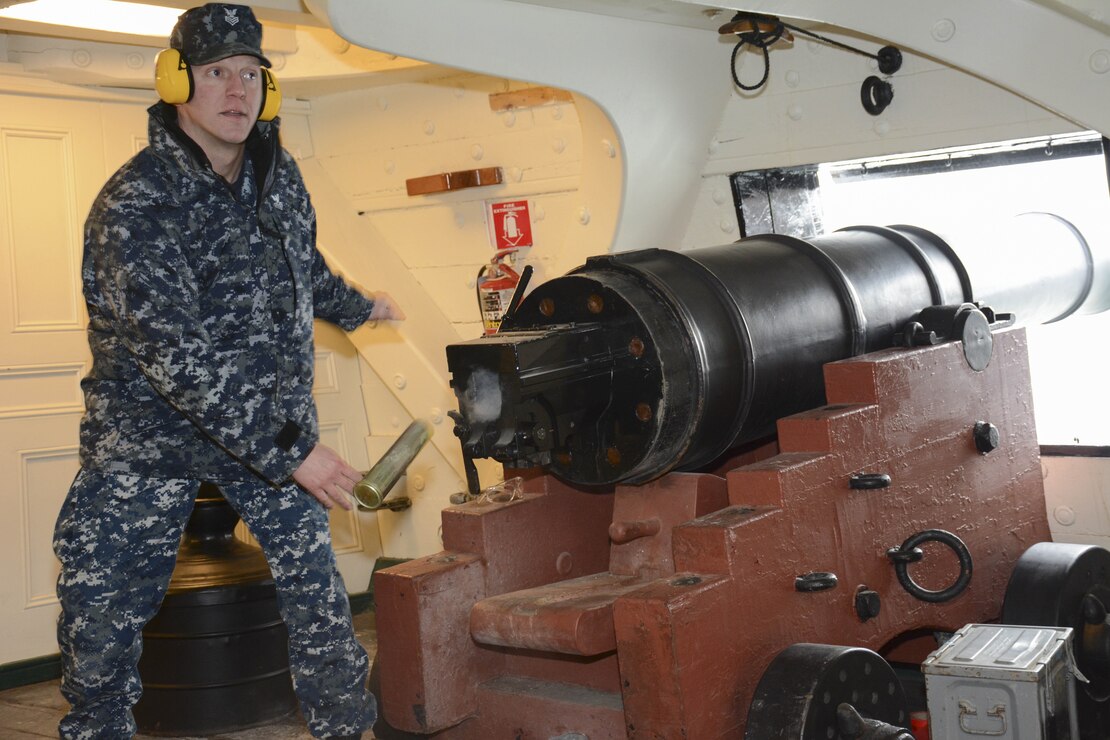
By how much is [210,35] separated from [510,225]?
7.61 feet

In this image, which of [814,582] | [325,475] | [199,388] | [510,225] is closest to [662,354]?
[814,582]

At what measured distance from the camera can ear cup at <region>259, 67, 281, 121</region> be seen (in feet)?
8.87

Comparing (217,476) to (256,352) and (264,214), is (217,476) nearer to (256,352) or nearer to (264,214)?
(256,352)

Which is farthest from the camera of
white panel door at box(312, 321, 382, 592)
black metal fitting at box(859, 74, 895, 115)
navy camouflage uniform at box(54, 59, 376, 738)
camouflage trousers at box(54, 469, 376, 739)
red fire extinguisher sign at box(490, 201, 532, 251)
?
white panel door at box(312, 321, 382, 592)

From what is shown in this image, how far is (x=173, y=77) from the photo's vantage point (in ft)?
8.40

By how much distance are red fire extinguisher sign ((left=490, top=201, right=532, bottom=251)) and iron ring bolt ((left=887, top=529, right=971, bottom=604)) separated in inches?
92.0

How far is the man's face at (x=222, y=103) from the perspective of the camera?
2.61m

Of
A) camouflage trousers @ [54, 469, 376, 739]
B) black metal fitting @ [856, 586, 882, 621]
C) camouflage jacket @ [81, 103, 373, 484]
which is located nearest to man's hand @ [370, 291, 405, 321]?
camouflage jacket @ [81, 103, 373, 484]

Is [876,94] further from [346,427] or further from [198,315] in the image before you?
[346,427]

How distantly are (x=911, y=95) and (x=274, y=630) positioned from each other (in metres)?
2.56

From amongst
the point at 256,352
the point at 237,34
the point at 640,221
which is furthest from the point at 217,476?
the point at 640,221

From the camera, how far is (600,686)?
2.69 meters

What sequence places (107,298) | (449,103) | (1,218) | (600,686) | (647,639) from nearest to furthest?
(647,639) < (107,298) < (600,686) < (1,218) < (449,103)

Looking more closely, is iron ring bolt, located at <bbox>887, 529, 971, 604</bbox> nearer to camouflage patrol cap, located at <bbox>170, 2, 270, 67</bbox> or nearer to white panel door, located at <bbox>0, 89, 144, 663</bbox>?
camouflage patrol cap, located at <bbox>170, 2, 270, 67</bbox>
